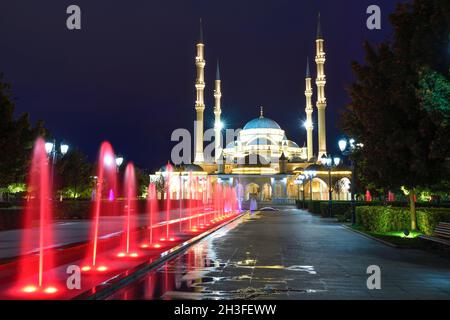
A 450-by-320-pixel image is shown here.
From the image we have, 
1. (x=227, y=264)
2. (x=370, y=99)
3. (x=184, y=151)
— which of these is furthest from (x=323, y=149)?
(x=227, y=264)

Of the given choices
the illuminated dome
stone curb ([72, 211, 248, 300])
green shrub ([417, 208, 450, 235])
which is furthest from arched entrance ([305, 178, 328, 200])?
stone curb ([72, 211, 248, 300])

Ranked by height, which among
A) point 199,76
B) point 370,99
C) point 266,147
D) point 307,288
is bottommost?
point 307,288

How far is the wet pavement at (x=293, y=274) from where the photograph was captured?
23.8 feet

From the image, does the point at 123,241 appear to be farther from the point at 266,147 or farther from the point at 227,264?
the point at 266,147

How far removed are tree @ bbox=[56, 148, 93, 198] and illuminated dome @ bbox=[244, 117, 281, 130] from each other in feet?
149

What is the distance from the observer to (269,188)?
85.4 metres

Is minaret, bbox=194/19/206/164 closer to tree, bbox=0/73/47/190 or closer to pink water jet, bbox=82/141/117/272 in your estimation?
pink water jet, bbox=82/141/117/272

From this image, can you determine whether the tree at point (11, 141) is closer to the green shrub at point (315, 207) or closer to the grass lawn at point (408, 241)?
the grass lawn at point (408, 241)

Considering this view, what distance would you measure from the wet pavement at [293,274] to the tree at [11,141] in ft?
43.8

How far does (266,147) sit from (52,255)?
273 feet

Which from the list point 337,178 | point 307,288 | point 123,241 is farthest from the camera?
point 337,178

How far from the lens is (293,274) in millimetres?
9039

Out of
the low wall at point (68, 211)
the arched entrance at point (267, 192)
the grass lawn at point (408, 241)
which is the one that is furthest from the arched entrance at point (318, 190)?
the grass lawn at point (408, 241)

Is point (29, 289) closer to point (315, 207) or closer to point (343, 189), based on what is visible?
point (315, 207)
